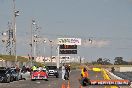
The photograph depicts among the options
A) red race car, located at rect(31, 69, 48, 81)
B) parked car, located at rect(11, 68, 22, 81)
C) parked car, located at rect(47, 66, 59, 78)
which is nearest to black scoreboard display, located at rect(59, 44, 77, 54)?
parked car, located at rect(47, 66, 59, 78)

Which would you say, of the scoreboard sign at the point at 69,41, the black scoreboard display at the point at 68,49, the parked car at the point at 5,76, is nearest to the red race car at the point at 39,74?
the parked car at the point at 5,76

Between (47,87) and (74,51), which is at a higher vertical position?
(74,51)

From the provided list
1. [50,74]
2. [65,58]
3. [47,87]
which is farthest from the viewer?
[65,58]

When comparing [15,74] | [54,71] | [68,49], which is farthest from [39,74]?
[68,49]

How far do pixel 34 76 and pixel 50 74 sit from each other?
68.4ft

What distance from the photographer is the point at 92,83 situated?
1839 centimetres

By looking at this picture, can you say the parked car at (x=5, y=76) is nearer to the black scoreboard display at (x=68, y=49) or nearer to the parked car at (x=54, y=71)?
the parked car at (x=54, y=71)

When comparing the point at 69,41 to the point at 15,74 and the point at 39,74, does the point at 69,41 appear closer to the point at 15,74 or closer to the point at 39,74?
the point at 15,74

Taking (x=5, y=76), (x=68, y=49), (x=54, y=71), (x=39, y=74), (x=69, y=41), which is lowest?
(x=5, y=76)

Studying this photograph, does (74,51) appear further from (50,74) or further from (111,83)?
(111,83)

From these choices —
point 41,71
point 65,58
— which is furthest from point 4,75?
point 65,58

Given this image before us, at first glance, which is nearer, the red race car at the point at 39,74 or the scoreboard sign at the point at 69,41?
the red race car at the point at 39,74

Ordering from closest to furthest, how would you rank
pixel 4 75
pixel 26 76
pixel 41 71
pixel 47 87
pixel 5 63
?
1. pixel 47 87
2. pixel 4 75
3. pixel 41 71
4. pixel 26 76
5. pixel 5 63

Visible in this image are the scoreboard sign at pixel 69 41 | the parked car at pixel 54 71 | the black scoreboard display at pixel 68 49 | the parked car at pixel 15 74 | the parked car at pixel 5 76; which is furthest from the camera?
the scoreboard sign at pixel 69 41
